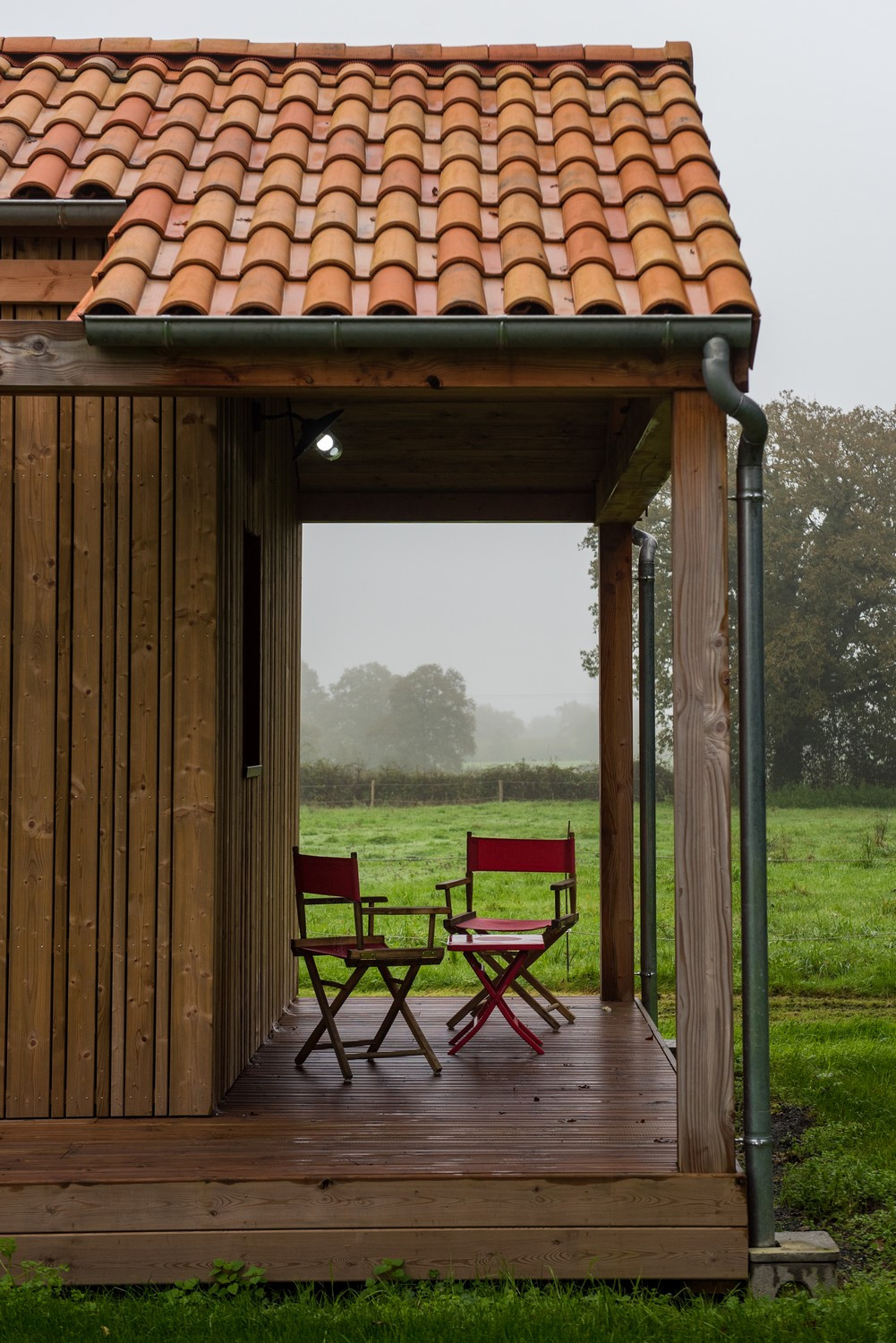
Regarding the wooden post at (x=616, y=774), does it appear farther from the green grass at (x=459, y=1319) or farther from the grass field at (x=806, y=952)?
the green grass at (x=459, y=1319)

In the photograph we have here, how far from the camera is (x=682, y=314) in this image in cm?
370

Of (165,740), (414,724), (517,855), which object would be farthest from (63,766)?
(414,724)

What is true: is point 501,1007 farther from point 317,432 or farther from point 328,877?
point 317,432

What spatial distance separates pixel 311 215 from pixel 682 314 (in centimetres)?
133

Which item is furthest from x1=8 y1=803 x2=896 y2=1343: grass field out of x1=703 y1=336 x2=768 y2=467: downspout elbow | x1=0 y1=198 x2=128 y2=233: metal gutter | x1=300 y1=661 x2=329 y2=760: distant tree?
x1=300 y1=661 x2=329 y2=760: distant tree

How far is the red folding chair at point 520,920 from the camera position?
5.89 m

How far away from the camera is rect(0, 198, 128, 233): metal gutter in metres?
4.47

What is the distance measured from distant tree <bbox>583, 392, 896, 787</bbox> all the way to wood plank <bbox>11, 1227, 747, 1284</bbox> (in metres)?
19.4

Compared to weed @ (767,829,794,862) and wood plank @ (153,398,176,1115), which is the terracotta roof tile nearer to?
wood plank @ (153,398,176,1115)

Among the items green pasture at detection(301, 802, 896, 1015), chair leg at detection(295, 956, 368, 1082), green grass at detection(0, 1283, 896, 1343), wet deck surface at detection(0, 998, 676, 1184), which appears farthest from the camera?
green pasture at detection(301, 802, 896, 1015)

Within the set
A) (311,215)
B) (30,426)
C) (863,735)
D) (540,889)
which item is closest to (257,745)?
(30,426)

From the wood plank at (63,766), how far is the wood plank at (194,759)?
365 millimetres

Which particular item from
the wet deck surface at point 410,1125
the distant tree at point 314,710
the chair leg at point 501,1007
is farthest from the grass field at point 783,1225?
the distant tree at point 314,710

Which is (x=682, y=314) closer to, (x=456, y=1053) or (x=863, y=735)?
(x=456, y=1053)
